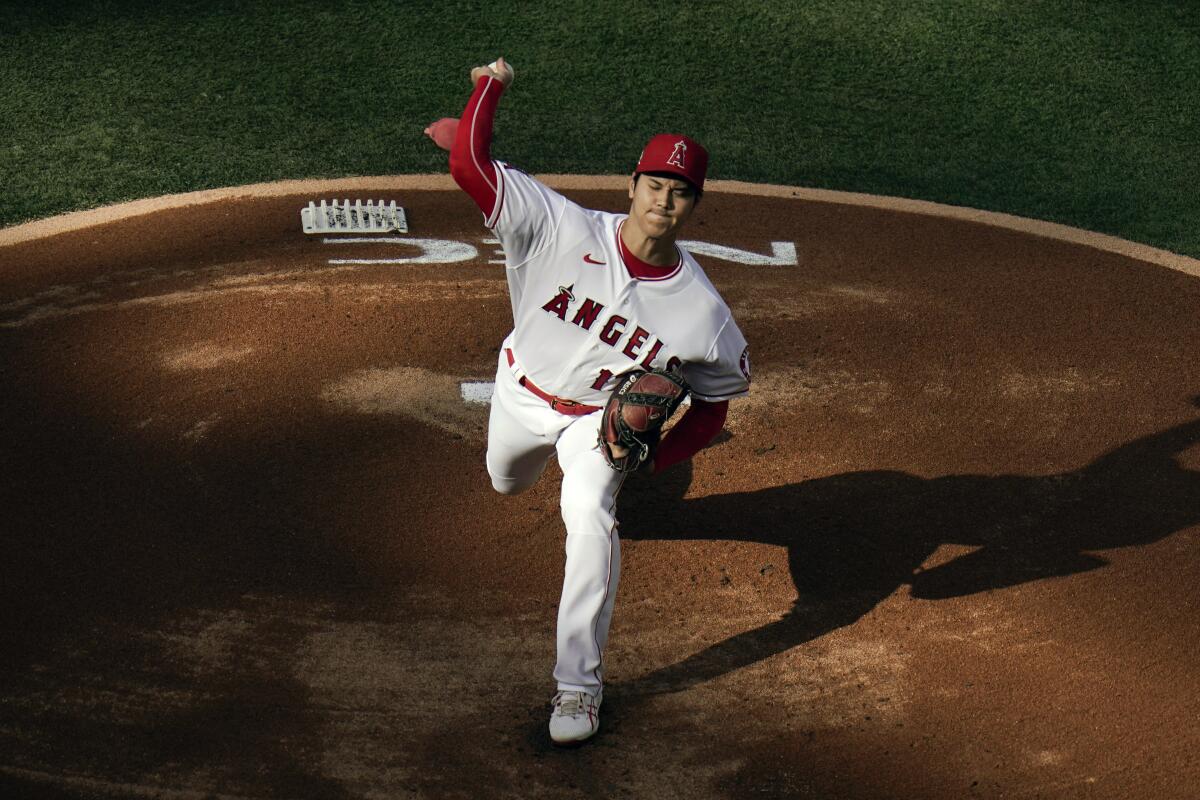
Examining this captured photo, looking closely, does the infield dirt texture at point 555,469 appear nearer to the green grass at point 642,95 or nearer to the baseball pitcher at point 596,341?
the green grass at point 642,95

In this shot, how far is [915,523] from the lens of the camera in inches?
226

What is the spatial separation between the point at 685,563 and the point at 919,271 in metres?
3.38

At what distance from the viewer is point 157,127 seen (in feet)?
31.8

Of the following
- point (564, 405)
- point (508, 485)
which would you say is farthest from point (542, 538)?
point (564, 405)

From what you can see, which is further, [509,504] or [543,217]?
[509,504]

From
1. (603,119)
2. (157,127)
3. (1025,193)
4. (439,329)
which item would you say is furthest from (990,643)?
(157,127)

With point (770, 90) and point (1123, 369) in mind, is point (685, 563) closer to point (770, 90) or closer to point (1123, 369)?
point (1123, 369)

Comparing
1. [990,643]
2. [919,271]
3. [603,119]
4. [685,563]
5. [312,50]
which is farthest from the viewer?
[312,50]

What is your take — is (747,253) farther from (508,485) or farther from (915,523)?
(508,485)

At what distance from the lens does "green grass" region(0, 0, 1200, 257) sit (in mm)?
9398

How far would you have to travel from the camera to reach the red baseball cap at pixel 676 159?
449 cm

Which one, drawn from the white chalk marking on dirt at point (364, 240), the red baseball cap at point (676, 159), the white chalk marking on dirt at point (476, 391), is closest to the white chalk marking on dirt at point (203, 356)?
the white chalk marking on dirt at point (476, 391)

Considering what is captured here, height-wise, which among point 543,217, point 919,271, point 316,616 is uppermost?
point 543,217

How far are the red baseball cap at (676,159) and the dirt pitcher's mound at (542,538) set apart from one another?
1678 mm
